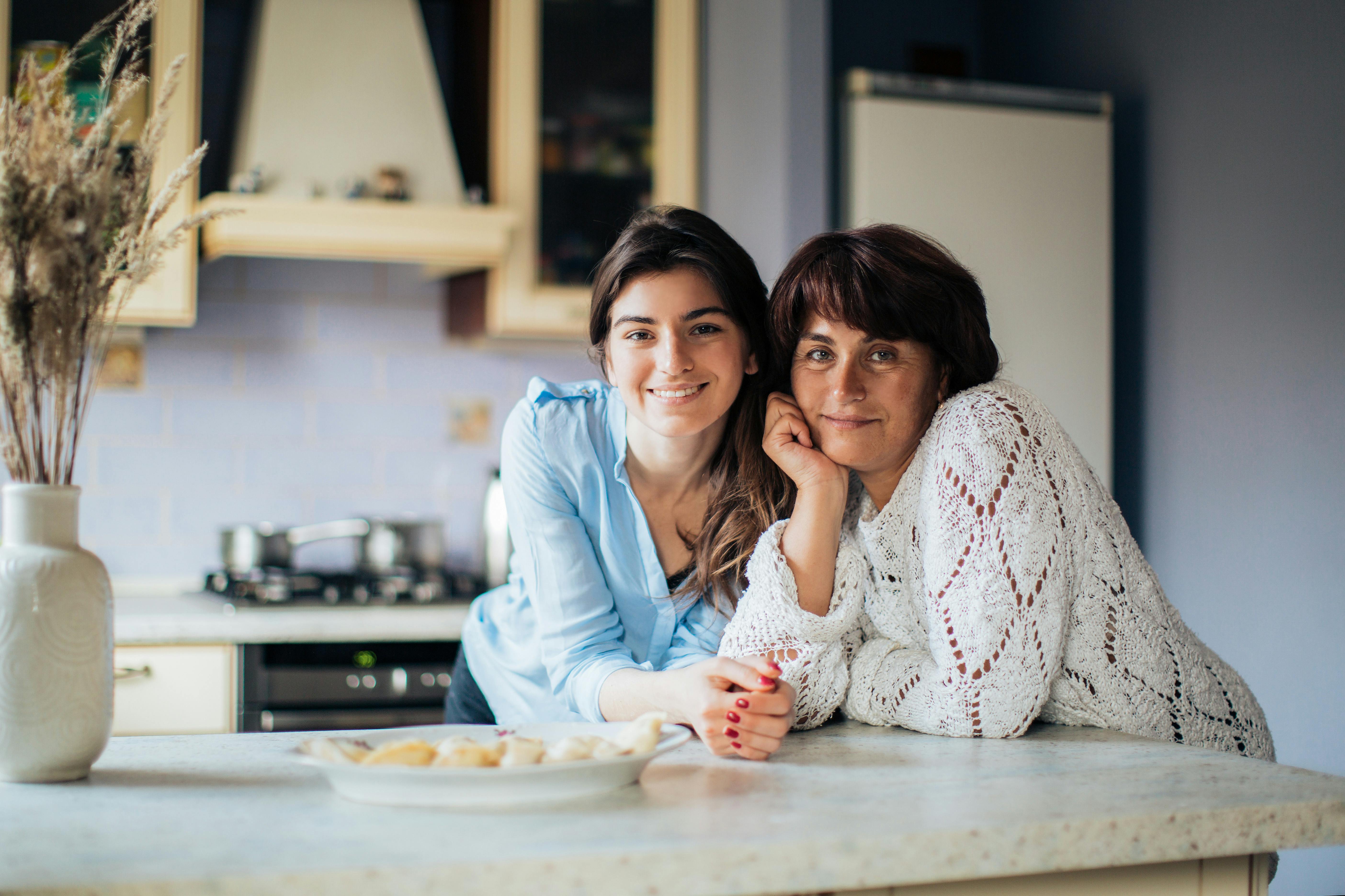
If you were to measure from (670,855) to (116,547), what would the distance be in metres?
2.37

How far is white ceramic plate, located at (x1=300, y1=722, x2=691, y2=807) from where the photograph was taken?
2.74 ft

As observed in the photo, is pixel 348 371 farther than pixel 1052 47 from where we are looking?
No

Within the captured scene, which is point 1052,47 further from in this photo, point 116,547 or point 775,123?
point 116,547

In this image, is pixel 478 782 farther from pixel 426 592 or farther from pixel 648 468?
pixel 426 592

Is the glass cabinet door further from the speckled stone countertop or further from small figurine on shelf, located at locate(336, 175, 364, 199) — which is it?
the speckled stone countertop

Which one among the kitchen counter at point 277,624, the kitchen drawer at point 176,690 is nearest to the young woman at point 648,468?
the kitchen counter at point 277,624

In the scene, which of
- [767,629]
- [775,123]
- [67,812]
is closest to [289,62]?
[775,123]

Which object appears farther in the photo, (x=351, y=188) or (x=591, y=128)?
(x=591, y=128)

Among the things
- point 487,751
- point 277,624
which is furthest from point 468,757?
point 277,624

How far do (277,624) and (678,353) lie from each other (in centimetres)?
122

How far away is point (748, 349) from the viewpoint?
4.97 ft

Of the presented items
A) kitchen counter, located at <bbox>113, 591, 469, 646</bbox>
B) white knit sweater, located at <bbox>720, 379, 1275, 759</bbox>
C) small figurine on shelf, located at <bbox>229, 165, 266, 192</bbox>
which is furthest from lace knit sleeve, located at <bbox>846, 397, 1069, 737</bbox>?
small figurine on shelf, located at <bbox>229, 165, 266, 192</bbox>

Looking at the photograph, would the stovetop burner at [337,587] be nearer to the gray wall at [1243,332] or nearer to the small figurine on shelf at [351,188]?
the small figurine on shelf at [351,188]

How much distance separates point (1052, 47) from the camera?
313cm
